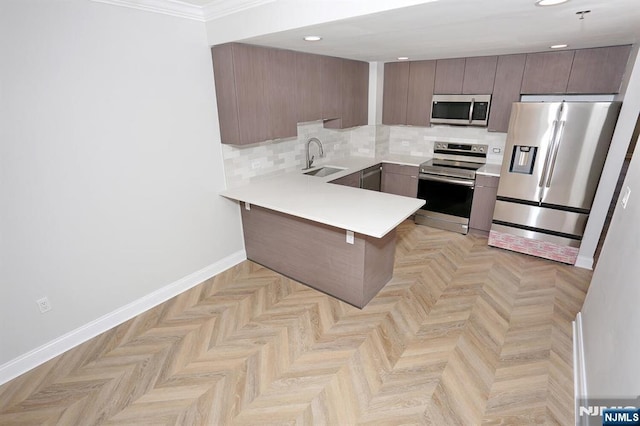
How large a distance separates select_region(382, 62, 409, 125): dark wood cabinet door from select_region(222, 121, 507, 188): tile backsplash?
0.79 ft

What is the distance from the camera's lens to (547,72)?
3447 mm

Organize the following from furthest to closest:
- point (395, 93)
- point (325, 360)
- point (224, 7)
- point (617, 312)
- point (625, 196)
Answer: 1. point (395, 93)
2. point (224, 7)
3. point (325, 360)
4. point (625, 196)
5. point (617, 312)

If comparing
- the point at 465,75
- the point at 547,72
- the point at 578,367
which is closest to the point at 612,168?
the point at 547,72

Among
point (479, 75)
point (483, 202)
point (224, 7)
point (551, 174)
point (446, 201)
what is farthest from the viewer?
point (446, 201)

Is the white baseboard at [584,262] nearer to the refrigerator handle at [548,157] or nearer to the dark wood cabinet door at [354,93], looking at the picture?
the refrigerator handle at [548,157]

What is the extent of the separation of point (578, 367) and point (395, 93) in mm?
3681

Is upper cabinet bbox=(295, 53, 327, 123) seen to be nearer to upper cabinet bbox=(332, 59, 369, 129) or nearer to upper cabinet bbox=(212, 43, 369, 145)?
upper cabinet bbox=(212, 43, 369, 145)

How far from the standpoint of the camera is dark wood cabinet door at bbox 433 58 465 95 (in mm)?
3969

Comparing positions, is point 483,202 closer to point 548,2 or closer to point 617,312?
point 617,312

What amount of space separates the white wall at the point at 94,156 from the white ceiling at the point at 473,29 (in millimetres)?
636

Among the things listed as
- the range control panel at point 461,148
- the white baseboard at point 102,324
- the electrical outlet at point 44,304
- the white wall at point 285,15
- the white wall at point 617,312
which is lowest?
the white baseboard at point 102,324

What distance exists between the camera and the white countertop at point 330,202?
2.39 meters

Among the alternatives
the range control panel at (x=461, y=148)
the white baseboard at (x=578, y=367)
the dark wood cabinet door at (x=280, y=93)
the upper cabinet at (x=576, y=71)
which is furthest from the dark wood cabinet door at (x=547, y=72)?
the dark wood cabinet door at (x=280, y=93)

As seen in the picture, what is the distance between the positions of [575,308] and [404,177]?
2416mm
